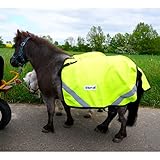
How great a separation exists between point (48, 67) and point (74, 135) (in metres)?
0.98

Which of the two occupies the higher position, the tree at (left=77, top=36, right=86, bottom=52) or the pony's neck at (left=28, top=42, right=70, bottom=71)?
the pony's neck at (left=28, top=42, right=70, bottom=71)

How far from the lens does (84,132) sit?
4781 mm

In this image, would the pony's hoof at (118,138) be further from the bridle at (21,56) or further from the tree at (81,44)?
the tree at (81,44)

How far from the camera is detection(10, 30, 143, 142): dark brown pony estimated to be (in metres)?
4.57

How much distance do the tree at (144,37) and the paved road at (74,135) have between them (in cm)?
2146

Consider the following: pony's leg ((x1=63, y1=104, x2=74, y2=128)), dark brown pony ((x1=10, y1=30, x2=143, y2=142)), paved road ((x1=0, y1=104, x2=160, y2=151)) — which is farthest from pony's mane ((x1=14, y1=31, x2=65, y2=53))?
paved road ((x1=0, y1=104, x2=160, y2=151))

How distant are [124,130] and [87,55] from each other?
1227 mm

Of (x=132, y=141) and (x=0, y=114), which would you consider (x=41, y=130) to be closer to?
(x=0, y=114)

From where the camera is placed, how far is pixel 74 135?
183 inches

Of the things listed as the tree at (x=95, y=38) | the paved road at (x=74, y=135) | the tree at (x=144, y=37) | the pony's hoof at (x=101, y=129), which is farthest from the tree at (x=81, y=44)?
the pony's hoof at (x=101, y=129)

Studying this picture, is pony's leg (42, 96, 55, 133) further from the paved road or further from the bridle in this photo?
the bridle

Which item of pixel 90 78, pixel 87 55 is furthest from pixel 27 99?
pixel 90 78

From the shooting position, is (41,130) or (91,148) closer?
(91,148)

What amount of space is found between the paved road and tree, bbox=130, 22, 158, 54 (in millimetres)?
21458
